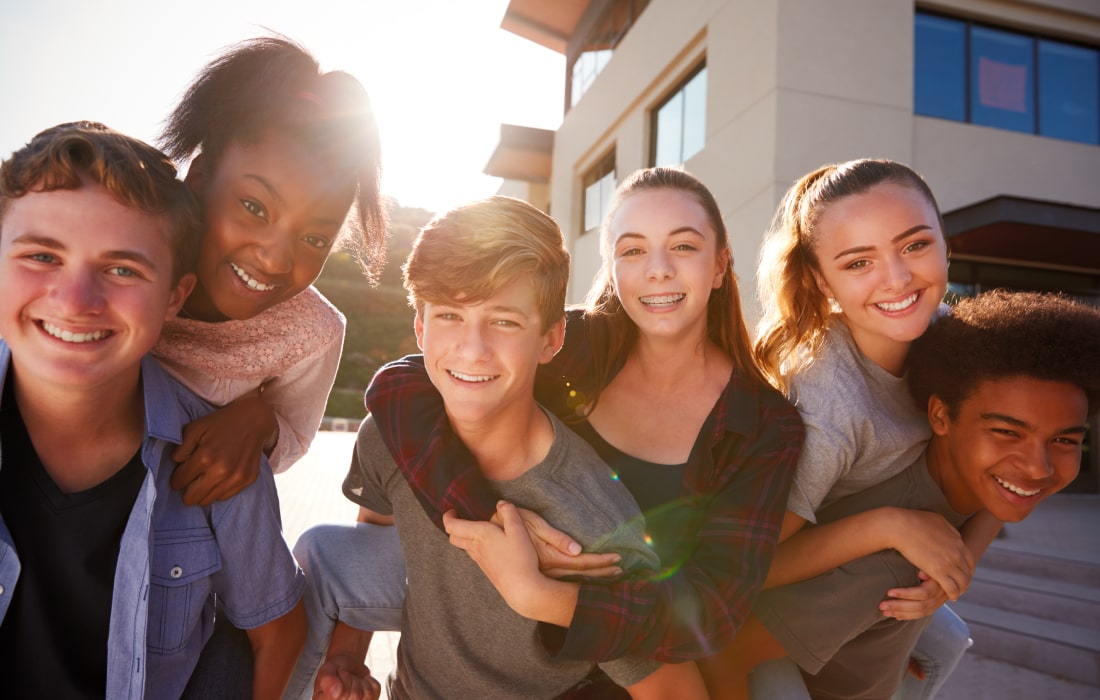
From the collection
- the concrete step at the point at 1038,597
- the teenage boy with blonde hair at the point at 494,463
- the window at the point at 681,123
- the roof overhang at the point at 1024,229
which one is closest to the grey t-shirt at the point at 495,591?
the teenage boy with blonde hair at the point at 494,463

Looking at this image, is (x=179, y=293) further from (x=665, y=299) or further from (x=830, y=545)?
(x=830, y=545)

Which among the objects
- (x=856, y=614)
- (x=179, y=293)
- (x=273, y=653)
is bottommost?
(x=273, y=653)

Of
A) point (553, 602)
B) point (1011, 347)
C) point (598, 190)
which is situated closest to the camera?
point (553, 602)

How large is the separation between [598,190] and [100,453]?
1145 cm

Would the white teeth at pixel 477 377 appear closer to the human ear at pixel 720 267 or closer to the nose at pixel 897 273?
the human ear at pixel 720 267

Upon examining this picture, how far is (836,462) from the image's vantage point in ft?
6.11

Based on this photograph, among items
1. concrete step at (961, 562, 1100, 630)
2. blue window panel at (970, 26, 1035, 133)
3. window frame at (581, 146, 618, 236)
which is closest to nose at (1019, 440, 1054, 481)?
concrete step at (961, 562, 1100, 630)

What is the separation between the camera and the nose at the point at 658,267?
2.01 m

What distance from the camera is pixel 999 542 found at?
532cm

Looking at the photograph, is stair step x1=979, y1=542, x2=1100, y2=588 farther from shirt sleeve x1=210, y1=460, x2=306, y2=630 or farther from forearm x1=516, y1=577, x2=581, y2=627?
shirt sleeve x1=210, y1=460, x2=306, y2=630

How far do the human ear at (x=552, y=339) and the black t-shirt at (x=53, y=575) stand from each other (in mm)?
1129

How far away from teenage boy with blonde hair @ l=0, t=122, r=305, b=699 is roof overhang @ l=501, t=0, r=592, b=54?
13.5m

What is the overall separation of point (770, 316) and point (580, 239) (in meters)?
10.7

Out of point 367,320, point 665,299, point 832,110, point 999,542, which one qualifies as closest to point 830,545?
point 665,299
